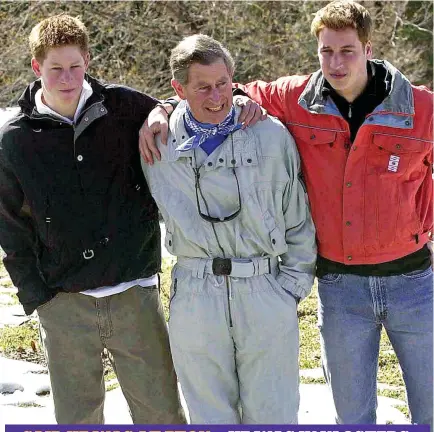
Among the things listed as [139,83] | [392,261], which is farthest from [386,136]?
[139,83]

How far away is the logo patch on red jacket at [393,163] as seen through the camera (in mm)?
3104

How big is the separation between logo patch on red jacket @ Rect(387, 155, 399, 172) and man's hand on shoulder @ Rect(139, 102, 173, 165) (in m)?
0.84

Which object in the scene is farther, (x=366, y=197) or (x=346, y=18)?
(x=366, y=197)

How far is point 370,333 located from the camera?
3193mm

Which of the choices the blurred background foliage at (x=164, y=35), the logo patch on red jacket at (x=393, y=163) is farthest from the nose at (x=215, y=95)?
the blurred background foliage at (x=164, y=35)

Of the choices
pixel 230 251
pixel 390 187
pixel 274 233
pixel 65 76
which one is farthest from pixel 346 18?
pixel 65 76

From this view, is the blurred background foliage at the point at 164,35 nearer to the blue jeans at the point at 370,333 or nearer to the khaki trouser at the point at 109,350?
the khaki trouser at the point at 109,350

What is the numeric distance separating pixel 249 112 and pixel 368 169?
48cm

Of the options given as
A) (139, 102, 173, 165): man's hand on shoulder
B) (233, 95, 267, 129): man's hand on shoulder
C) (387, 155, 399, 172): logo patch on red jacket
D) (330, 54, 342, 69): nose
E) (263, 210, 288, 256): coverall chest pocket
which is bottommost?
(263, 210, 288, 256): coverall chest pocket

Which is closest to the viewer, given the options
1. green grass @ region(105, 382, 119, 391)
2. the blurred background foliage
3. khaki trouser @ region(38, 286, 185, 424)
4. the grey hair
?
the grey hair

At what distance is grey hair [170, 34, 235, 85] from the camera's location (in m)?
2.98

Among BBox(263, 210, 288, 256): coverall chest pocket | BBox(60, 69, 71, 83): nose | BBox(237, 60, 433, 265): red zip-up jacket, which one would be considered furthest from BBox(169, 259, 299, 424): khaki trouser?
BBox(60, 69, 71, 83): nose

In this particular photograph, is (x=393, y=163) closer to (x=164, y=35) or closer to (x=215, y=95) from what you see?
(x=215, y=95)

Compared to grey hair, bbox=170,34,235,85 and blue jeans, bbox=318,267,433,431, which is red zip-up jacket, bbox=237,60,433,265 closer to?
blue jeans, bbox=318,267,433,431
